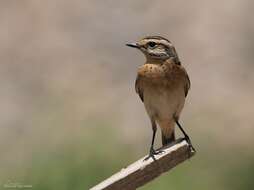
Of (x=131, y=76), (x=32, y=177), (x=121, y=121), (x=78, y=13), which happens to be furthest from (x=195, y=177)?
(x=78, y=13)

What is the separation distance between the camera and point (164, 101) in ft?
24.9

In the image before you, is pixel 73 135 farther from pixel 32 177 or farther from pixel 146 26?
pixel 146 26

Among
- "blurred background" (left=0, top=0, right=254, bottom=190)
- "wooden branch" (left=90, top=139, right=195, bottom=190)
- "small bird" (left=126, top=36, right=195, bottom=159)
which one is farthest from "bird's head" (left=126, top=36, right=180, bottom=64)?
"wooden branch" (left=90, top=139, right=195, bottom=190)

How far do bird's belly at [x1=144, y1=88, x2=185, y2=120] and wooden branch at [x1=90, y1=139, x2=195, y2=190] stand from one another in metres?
3.00

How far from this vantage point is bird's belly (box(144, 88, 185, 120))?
24.8ft

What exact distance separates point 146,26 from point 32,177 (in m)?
5.58

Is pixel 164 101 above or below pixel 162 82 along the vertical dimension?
below

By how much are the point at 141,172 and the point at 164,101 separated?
3.44 metres

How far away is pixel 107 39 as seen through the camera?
15086mm

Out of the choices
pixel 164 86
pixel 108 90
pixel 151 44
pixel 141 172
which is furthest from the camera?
pixel 108 90

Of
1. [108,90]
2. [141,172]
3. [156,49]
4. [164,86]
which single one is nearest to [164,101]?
[164,86]

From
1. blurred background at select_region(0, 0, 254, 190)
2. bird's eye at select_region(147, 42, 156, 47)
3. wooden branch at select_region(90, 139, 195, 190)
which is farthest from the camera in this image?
blurred background at select_region(0, 0, 254, 190)

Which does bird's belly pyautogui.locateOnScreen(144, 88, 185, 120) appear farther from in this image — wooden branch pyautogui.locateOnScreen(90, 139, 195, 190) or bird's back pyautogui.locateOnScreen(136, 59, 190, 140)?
wooden branch pyautogui.locateOnScreen(90, 139, 195, 190)

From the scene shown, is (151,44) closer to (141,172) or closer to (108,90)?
(141,172)
